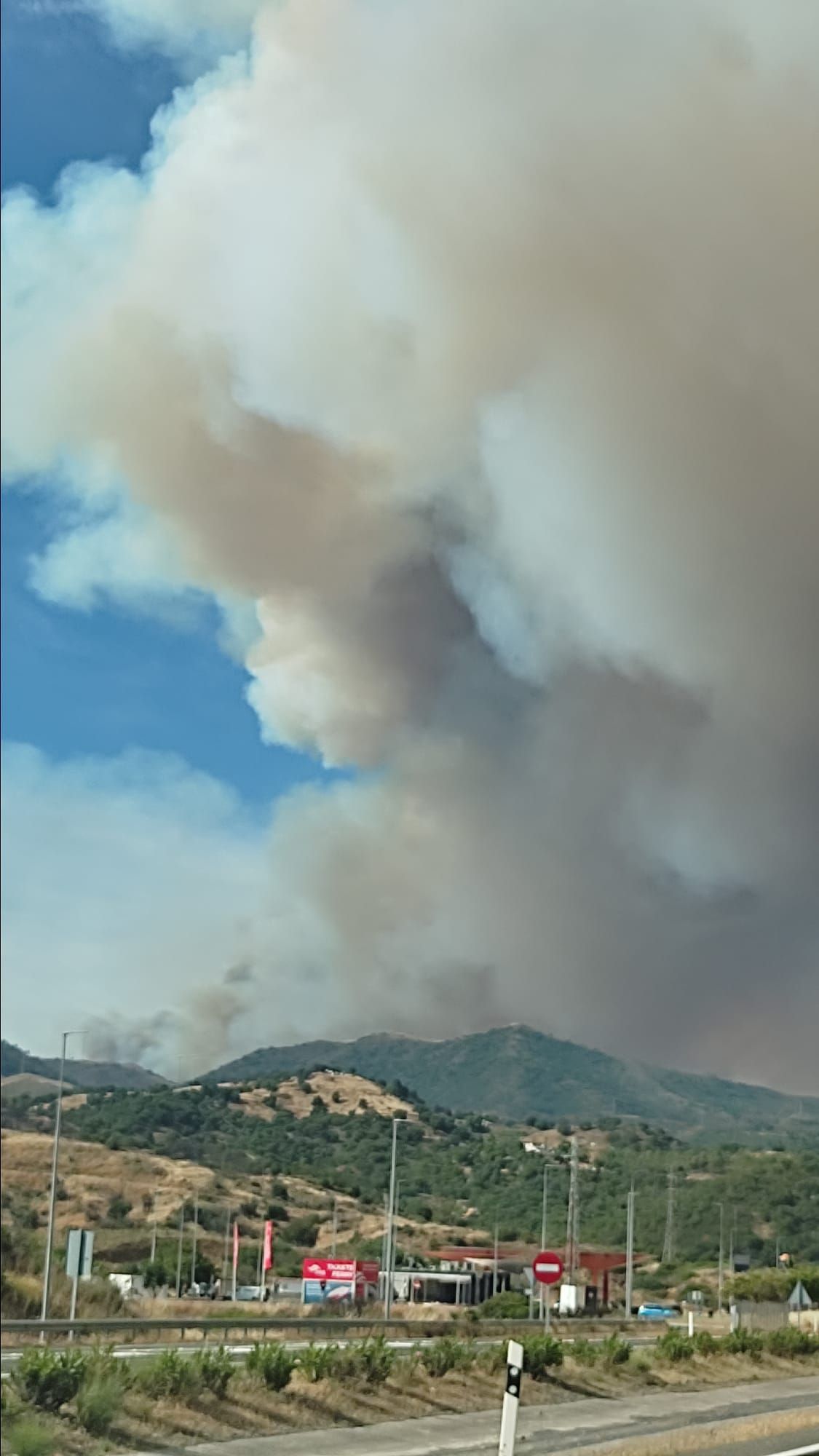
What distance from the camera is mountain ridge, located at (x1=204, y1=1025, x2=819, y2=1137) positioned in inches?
3797

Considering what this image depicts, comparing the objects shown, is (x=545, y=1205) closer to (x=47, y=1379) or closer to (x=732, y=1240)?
(x=732, y=1240)

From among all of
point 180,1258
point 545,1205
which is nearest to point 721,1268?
point 545,1205

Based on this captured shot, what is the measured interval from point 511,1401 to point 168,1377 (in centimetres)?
732

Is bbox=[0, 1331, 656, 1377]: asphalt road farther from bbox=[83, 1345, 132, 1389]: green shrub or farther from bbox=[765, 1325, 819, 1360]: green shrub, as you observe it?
bbox=[765, 1325, 819, 1360]: green shrub

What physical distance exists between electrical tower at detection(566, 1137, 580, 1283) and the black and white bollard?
52904 millimetres

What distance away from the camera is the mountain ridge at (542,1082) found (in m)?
96.4

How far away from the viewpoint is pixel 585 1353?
3328 cm

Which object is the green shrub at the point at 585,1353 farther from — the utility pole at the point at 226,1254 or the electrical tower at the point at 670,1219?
the utility pole at the point at 226,1254

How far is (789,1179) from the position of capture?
60.3 m

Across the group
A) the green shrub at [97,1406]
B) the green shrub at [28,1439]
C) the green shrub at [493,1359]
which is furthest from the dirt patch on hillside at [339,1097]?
the green shrub at [28,1439]

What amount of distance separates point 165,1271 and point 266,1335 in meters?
32.6

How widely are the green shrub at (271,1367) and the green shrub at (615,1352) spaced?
12.2 m

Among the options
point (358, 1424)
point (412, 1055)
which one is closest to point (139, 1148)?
point (358, 1424)

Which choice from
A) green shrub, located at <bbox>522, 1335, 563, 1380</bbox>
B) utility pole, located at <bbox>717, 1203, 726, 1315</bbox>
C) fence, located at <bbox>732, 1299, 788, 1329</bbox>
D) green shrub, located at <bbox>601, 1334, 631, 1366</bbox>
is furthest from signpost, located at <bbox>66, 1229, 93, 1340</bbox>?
utility pole, located at <bbox>717, 1203, 726, 1315</bbox>
